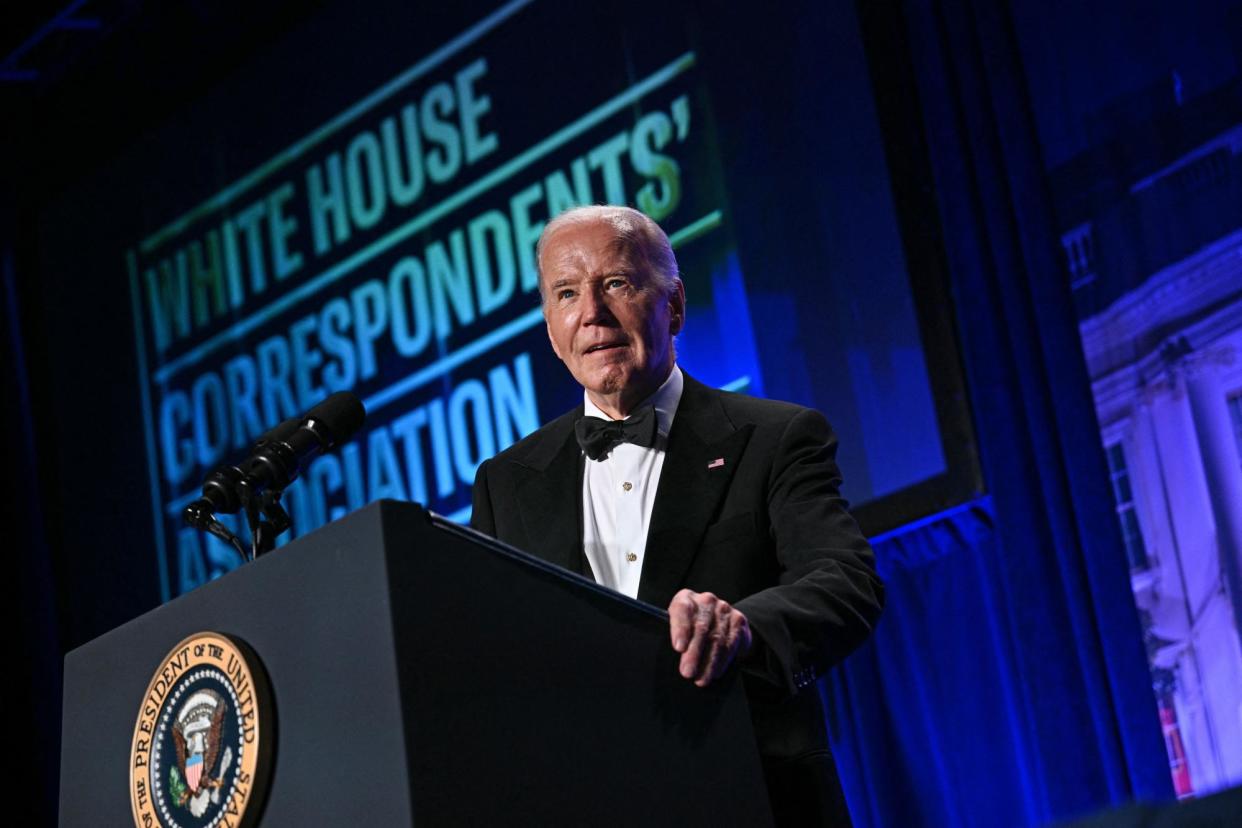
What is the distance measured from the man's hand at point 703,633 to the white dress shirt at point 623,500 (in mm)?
382

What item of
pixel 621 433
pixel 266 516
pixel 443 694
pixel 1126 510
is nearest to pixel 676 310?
pixel 621 433

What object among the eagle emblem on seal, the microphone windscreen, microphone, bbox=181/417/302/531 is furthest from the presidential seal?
the microphone windscreen

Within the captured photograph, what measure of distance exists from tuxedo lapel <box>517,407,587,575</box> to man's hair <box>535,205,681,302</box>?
25 centimetres

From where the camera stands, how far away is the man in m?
1.64

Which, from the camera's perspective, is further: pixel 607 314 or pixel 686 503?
pixel 607 314

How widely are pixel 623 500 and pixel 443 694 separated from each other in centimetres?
78

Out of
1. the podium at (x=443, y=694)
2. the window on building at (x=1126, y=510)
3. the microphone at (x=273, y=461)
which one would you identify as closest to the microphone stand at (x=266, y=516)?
the microphone at (x=273, y=461)

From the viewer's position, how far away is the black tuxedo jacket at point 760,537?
1.66m

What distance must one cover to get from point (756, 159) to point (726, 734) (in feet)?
9.00

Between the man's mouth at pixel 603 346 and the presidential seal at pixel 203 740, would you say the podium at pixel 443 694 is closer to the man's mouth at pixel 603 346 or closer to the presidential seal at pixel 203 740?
the presidential seal at pixel 203 740

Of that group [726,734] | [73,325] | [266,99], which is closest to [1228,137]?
[726,734]

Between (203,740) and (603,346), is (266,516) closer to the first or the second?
(203,740)

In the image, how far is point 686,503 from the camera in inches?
75.6

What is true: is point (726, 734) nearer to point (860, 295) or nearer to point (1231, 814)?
point (1231, 814)
